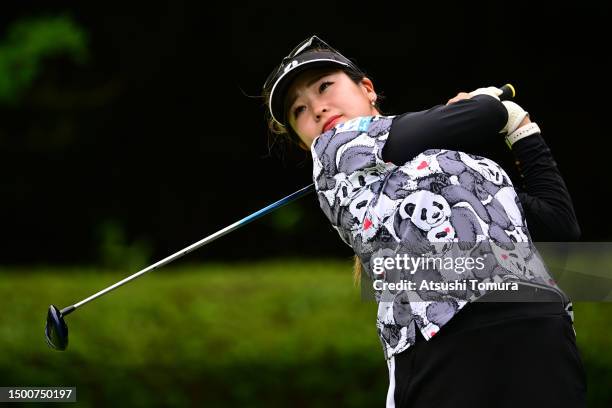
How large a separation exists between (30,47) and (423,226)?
17.7ft

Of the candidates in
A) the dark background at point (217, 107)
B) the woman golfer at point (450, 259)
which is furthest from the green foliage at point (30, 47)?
the woman golfer at point (450, 259)

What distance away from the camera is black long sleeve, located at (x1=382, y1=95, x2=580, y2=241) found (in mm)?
2258

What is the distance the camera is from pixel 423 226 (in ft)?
7.14

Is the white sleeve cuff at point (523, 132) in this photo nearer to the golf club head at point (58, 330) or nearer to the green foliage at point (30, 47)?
the golf club head at point (58, 330)

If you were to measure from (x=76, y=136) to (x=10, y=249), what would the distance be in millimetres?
1096

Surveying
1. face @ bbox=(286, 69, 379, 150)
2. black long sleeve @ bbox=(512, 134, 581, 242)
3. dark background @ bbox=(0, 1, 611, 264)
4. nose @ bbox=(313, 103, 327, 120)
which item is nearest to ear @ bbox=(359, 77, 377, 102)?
face @ bbox=(286, 69, 379, 150)

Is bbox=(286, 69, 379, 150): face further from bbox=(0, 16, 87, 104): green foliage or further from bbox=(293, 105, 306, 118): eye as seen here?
bbox=(0, 16, 87, 104): green foliage

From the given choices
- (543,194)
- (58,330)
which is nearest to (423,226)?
(543,194)

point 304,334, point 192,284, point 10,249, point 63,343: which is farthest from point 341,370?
point 10,249

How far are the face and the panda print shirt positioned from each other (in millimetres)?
204

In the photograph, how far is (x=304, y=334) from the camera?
5.05m

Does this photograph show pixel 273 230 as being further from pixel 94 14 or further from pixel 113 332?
pixel 113 332

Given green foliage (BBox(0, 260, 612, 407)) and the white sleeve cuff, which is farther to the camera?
green foliage (BBox(0, 260, 612, 407))

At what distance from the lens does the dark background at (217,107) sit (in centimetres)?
739
